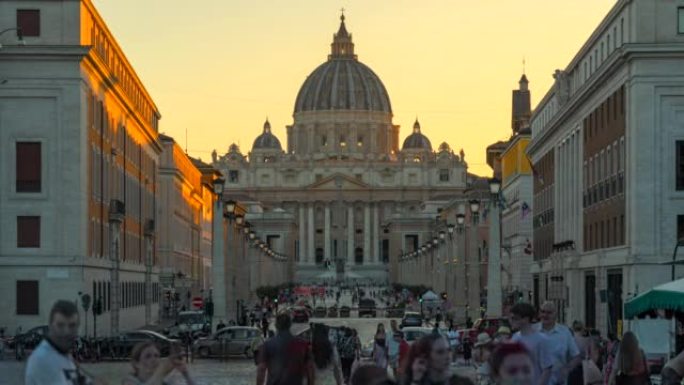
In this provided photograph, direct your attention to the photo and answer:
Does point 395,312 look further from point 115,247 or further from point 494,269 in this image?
point 494,269

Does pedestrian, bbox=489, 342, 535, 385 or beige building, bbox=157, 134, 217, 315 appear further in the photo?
beige building, bbox=157, 134, 217, 315

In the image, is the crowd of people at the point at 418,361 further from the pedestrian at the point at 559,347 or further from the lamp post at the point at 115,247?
the lamp post at the point at 115,247

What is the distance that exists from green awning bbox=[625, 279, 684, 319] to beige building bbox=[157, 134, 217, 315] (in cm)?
6234

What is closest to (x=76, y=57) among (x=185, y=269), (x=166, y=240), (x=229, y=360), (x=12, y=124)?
(x=12, y=124)

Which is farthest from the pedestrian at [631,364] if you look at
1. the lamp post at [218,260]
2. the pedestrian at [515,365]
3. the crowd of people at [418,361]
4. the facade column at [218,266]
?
the facade column at [218,266]

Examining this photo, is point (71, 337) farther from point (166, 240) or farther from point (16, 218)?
point (166, 240)

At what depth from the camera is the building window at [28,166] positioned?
59.5 metres

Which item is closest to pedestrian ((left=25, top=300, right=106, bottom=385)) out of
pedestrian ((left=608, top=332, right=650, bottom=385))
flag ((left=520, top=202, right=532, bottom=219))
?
pedestrian ((left=608, top=332, right=650, bottom=385))

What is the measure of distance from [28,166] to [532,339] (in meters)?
44.7

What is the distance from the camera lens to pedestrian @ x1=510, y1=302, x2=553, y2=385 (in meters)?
16.8

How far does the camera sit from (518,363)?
1032cm

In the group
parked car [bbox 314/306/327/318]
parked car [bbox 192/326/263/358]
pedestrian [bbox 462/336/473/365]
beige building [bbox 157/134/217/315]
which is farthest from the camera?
parked car [bbox 314/306/327/318]

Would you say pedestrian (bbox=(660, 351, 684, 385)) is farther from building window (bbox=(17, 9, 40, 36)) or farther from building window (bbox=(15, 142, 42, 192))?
building window (bbox=(17, 9, 40, 36))

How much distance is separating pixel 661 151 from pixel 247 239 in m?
59.5
